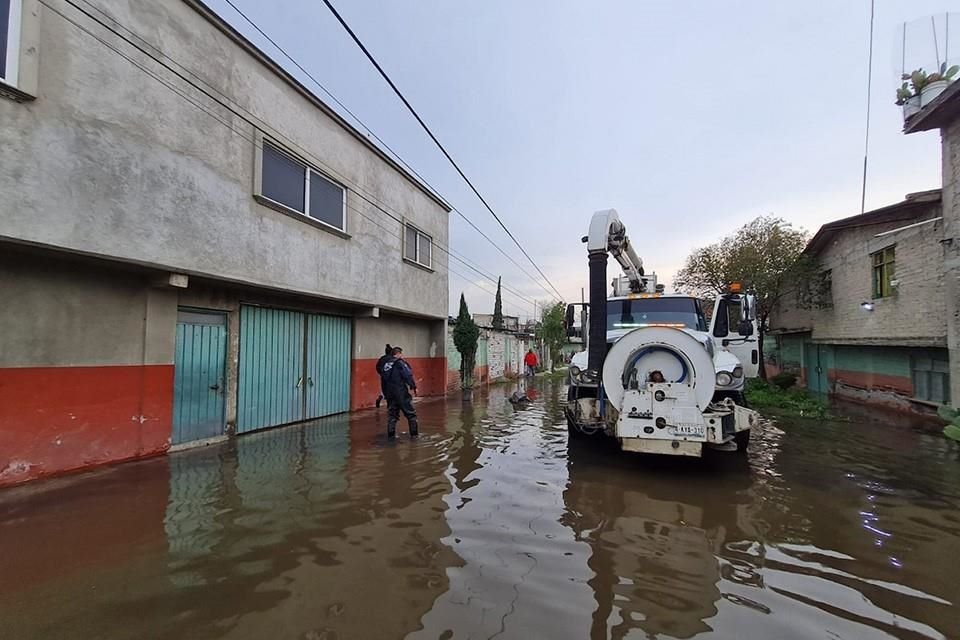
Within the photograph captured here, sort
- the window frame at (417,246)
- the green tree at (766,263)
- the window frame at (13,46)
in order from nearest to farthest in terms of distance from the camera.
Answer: the window frame at (13,46), the window frame at (417,246), the green tree at (766,263)

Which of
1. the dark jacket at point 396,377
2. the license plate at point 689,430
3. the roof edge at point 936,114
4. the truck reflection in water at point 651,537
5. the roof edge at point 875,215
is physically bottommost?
the truck reflection in water at point 651,537

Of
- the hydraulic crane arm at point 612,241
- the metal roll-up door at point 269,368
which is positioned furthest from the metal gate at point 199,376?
the hydraulic crane arm at point 612,241

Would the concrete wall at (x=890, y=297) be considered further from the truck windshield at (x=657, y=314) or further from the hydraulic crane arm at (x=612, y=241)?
the hydraulic crane arm at (x=612, y=241)

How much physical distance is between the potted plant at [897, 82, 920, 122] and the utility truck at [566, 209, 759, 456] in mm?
7730

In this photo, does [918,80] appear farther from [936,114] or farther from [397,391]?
[397,391]

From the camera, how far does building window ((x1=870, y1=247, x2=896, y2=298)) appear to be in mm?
11484

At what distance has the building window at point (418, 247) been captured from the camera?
12367mm

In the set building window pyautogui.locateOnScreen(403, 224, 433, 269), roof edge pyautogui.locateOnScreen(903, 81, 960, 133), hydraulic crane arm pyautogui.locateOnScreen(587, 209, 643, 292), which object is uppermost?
roof edge pyautogui.locateOnScreen(903, 81, 960, 133)

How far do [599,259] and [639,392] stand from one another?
1972 millimetres

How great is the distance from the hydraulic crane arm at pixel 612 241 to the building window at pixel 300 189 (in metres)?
5.31

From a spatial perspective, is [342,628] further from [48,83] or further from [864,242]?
[864,242]

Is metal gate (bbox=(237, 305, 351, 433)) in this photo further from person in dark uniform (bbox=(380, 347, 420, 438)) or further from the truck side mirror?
the truck side mirror

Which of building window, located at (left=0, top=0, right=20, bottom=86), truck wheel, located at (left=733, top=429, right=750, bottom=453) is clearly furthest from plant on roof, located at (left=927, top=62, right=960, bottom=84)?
building window, located at (left=0, top=0, right=20, bottom=86)

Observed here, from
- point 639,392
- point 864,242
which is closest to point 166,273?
point 639,392
